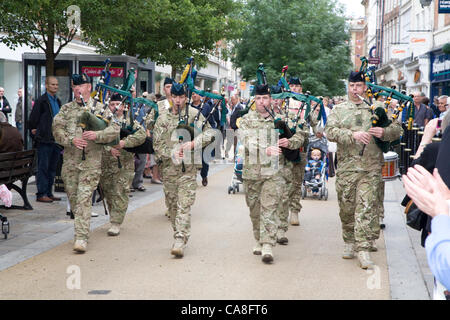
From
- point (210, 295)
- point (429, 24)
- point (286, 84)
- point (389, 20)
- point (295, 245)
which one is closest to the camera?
point (210, 295)

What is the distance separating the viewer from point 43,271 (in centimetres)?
684

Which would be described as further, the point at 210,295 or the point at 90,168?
the point at 90,168

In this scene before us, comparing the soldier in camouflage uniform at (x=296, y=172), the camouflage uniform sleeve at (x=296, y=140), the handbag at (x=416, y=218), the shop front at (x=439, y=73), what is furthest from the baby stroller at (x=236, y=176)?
the shop front at (x=439, y=73)

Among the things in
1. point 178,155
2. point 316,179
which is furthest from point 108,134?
point 316,179

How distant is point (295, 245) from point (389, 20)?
44.9 meters

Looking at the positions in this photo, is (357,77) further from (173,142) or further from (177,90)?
(173,142)

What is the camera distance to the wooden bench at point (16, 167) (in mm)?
9406

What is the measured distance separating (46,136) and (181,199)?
4.72 metres

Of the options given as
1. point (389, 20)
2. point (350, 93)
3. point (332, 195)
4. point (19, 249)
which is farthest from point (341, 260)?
point (389, 20)

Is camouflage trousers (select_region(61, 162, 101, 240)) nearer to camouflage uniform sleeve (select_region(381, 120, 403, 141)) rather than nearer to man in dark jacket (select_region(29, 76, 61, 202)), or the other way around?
camouflage uniform sleeve (select_region(381, 120, 403, 141))

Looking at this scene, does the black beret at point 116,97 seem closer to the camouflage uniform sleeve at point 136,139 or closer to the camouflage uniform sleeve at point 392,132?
the camouflage uniform sleeve at point 136,139

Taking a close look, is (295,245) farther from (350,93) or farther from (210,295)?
(210,295)

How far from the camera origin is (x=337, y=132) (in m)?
7.46

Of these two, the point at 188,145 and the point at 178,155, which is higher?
the point at 188,145
